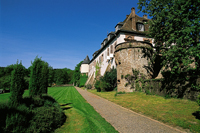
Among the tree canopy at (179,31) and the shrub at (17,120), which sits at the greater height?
the tree canopy at (179,31)

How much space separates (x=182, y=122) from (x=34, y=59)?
8127 mm

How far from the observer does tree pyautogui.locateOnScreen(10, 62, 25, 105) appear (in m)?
4.81

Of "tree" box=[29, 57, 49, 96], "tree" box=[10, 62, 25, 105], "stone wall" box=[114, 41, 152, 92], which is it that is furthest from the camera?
"stone wall" box=[114, 41, 152, 92]

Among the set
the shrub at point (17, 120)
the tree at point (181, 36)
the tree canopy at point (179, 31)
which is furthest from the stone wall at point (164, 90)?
the shrub at point (17, 120)

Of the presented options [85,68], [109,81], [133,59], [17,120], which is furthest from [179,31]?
[85,68]

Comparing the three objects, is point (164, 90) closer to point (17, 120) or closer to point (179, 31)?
point (179, 31)

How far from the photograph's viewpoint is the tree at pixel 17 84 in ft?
15.8

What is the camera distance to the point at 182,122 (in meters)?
5.04

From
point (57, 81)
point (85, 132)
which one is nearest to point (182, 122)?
point (85, 132)

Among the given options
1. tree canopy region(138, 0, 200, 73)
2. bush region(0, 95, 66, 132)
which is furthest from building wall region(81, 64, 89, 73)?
bush region(0, 95, 66, 132)

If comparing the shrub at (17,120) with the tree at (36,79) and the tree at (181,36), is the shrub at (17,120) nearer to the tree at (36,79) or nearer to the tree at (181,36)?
the tree at (36,79)

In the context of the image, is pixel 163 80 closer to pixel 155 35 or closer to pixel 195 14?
pixel 155 35

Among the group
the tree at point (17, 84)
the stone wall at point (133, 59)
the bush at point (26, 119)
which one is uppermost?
the stone wall at point (133, 59)

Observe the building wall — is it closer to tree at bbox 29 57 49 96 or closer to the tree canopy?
the tree canopy
